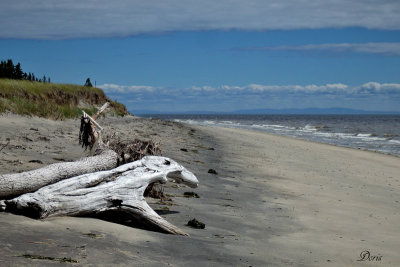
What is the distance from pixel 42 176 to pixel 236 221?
3343 mm

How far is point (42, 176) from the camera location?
307 inches

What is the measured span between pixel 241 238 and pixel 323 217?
2.83 m

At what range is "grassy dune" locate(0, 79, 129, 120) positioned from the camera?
70.8 ft

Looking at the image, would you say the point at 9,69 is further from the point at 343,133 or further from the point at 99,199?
the point at 343,133

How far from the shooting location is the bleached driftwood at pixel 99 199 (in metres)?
7.01

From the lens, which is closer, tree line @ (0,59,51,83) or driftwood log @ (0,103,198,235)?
driftwood log @ (0,103,198,235)

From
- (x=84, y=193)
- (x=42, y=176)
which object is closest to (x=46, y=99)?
(x=42, y=176)

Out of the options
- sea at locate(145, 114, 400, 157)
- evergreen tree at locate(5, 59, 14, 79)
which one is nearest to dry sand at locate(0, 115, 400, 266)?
evergreen tree at locate(5, 59, 14, 79)

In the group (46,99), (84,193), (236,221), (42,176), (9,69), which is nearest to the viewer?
(84,193)

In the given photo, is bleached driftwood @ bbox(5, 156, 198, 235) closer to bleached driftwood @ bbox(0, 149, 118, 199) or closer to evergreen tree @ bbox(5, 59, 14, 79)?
bleached driftwood @ bbox(0, 149, 118, 199)

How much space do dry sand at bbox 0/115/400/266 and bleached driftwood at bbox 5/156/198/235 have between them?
7.1 inches

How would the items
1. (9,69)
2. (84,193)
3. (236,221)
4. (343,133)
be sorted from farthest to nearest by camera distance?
(343,133) → (9,69) → (236,221) → (84,193)

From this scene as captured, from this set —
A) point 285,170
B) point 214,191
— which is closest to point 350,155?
point 285,170

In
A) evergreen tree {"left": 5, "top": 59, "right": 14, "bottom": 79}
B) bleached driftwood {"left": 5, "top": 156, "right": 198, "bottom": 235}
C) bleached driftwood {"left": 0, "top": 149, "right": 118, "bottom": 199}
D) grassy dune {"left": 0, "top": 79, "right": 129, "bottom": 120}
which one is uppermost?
evergreen tree {"left": 5, "top": 59, "right": 14, "bottom": 79}
